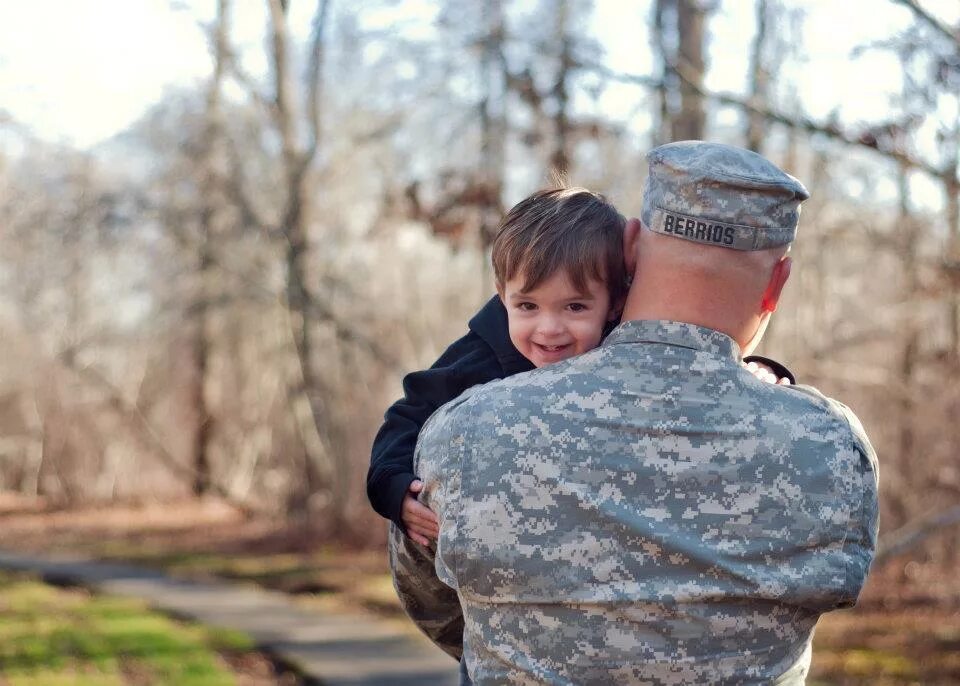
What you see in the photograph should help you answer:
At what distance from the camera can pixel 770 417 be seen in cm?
186

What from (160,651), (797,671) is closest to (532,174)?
(160,651)

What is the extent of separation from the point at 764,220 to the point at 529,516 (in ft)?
2.10

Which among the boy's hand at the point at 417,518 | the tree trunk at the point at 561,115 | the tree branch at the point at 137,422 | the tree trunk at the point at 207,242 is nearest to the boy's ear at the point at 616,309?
the boy's hand at the point at 417,518

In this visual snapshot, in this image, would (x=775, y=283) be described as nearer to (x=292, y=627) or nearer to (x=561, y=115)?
(x=561, y=115)

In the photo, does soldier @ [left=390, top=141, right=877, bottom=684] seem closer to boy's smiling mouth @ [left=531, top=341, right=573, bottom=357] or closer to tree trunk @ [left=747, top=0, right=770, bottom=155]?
boy's smiling mouth @ [left=531, top=341, right=573, bottom=357]

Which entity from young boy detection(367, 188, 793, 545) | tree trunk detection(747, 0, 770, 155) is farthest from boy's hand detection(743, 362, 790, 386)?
tree trunk detection(747, 0, 770, 155)

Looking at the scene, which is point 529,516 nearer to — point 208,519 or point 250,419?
point 208,519

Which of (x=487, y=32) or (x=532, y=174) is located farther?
(x=532, y=174)

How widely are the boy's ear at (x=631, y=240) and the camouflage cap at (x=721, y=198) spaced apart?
41 millimetres

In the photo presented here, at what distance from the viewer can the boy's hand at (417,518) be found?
6.70ft

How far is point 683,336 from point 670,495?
27cm

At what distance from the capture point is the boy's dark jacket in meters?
2.32

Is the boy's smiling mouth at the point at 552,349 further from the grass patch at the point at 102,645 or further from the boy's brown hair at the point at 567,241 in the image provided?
the grass patch at the point at 102,645

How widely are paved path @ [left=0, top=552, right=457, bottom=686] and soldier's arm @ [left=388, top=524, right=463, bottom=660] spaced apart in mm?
6073
